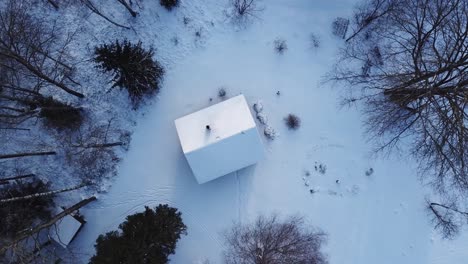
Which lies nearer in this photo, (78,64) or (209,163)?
(209,163)

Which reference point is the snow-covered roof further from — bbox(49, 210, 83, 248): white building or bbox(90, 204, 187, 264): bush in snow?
bbox(90, 204, 187, 264): bush in snow

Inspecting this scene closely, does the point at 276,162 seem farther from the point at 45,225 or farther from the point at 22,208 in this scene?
the point at 22,208

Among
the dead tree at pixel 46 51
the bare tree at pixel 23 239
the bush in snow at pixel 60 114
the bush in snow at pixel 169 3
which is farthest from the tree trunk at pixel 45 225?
the bush in snow at pixel 169 3

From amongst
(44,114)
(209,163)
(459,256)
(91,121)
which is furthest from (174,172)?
(459,256)

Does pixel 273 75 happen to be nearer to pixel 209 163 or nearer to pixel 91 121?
pixel 209 163

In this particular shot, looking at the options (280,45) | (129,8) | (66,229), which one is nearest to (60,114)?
(66,229)

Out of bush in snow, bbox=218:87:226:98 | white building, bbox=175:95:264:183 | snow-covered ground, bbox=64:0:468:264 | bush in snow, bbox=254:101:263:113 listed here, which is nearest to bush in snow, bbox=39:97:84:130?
snow-covered ground, bbox=64:0:468:264
